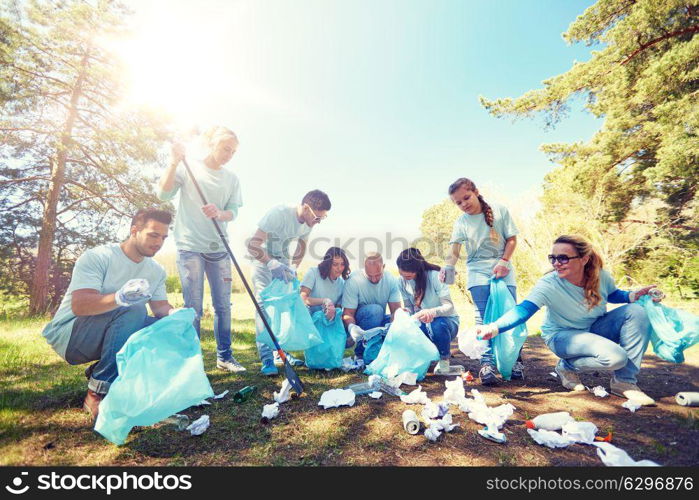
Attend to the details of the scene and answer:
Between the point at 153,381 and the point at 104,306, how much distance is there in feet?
2.04

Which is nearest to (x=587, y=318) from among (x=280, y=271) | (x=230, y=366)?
(x=280, y=271)

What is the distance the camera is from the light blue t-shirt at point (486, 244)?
2803 mm

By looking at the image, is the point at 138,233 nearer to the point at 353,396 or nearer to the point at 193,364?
the point at 193,364

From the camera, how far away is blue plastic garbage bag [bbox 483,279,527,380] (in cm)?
248

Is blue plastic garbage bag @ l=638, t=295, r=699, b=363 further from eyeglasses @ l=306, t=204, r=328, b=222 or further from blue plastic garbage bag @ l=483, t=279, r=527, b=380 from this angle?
eyeglasses @ l=306, t=204, r=328, b=222

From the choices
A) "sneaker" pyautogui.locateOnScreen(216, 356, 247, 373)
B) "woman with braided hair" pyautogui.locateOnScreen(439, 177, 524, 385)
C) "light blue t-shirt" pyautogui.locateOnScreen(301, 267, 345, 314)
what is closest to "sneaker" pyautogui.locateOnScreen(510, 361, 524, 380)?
"woman with braided hair" pyautogui.locateOnScreen(439, 177, 524, 385)

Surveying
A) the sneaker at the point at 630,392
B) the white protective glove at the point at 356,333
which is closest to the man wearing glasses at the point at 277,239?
the white protective glove at the point at 356,333

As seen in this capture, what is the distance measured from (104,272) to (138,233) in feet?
1.00

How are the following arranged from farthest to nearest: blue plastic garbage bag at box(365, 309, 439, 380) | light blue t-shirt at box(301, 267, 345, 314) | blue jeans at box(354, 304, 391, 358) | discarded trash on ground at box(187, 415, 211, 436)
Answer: light blue t-shirt at box(301, 267, 345, 314), blue jeans at box(354, 304, 391, 358), blue plastic garbage bag at box(365, 309, 439, 380), discarded trash on ground at box(187, 415, 211, 436)

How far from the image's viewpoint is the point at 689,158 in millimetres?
6223

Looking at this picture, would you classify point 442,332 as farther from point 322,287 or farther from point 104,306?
point 104,306

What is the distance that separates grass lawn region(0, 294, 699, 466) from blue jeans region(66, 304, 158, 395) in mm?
262

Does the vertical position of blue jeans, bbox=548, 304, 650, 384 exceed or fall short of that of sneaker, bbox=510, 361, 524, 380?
it exceeds it

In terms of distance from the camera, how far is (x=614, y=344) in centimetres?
217
